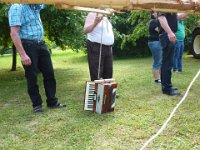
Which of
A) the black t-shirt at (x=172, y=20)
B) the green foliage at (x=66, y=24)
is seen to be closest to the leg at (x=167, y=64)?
the black t-shirt at (x=172, y=20)

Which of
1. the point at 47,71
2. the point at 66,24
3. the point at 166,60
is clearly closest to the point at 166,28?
the point at 166,60

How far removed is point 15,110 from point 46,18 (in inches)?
134

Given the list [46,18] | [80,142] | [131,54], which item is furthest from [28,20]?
[131,54]

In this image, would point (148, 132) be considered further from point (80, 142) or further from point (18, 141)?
point (18, 141)

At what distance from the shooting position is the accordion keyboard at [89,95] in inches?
211

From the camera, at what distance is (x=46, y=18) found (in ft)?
29.7

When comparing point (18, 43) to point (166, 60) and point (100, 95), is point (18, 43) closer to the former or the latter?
point (100, 95)

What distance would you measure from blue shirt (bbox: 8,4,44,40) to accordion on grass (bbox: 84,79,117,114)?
3.14 ft

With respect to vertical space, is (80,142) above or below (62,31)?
below

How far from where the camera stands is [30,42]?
17.9ft

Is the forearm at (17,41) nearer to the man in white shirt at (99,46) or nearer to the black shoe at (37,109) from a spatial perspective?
the black shoe at (37,109)

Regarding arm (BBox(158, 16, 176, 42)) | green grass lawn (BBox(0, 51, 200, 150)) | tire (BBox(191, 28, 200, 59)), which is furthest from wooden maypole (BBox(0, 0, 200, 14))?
tire (BBox(191, 28, 200, 59))

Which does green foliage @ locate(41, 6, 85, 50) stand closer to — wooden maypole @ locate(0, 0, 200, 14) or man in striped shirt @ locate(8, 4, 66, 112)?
man in striped shirt @ locate(8, 4, 66, 112)

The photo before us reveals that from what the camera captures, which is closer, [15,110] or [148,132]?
[148,132]
